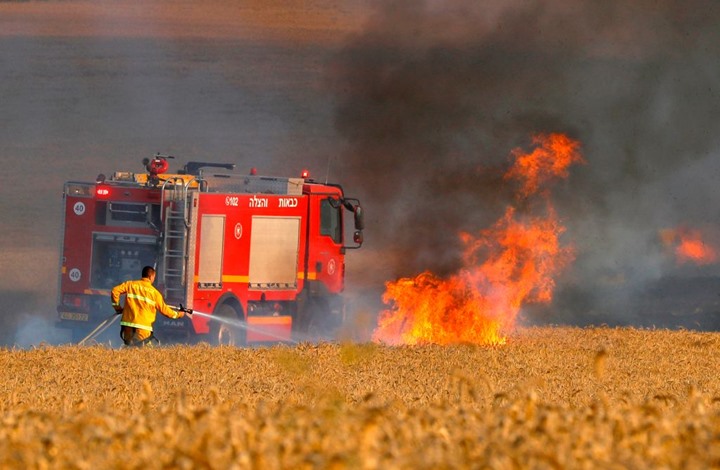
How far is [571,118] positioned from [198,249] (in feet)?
57.2

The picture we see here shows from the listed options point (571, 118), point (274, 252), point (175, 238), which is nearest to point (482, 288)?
point (274, 252)

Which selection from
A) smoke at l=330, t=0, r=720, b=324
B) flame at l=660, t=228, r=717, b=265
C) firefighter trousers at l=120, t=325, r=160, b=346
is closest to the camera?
firefighter trousers at l=120, t=325, r=160, b=346

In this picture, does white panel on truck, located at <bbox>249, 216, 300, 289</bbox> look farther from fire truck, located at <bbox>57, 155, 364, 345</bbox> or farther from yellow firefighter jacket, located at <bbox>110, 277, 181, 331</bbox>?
yellow firefighter jacket, located at <bbox>110, 277, 181, 331</bbox>

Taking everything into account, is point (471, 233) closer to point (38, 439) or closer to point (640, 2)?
point (640, 2)

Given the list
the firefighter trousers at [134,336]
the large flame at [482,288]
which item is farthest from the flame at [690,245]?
the firefighter trousers at [134,336]

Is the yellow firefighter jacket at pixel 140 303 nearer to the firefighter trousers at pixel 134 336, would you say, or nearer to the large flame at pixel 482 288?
the firefighter trousers at pixel 134 336

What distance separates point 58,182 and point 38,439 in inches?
1897

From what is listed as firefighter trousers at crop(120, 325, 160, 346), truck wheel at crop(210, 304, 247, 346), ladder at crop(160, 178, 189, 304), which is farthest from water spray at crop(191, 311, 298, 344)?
firefighter trousers at crop(120, 325, 160, 346)

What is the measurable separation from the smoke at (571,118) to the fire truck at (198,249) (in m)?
8.62

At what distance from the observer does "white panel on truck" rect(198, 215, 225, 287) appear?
26.3m

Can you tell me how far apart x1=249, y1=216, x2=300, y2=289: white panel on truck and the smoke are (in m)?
8.47

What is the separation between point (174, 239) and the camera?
26188 mm

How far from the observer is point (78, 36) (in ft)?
215

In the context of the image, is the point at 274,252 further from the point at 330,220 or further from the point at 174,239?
the point at 174,239
